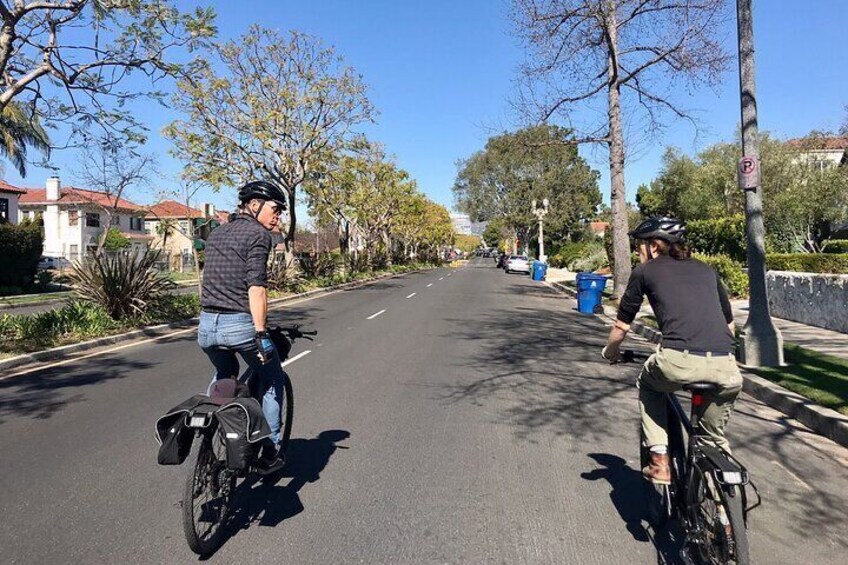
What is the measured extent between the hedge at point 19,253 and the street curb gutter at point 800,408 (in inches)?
1146

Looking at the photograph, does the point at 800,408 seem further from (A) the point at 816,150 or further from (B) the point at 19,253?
(A) the point at 816,150

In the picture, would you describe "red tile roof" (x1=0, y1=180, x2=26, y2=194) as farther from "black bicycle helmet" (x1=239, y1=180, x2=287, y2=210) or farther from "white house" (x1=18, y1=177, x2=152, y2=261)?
"black bicycle helmet" (x1=239, y1=180, x2=287, y2=210)

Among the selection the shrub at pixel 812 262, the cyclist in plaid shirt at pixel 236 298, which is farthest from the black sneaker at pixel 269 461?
the shrub at pixel 812 262

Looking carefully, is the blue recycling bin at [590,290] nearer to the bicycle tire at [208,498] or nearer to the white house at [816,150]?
the bicycle tire at [208,498]

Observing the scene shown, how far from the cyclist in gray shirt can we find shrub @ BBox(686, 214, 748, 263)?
23.3 m

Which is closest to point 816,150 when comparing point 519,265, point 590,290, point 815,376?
point 519,265

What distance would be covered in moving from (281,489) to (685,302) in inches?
120

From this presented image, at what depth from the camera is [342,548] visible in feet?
12.3

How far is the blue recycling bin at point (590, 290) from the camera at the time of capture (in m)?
18.4

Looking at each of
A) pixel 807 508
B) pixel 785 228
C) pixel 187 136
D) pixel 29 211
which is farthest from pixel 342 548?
pixel 29 211

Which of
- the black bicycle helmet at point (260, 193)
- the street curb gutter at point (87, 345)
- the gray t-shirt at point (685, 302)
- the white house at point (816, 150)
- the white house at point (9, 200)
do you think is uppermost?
the white house at point (816, 150)

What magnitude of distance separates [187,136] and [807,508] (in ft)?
75.6

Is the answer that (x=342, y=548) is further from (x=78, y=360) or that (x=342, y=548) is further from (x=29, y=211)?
(x=29, y=211)

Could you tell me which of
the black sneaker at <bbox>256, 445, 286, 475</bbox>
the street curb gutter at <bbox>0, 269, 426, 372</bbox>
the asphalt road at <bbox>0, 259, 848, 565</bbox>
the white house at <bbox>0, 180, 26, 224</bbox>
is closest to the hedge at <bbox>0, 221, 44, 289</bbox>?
the white house at <bbox>0, 180, 26, 224</bbox>
